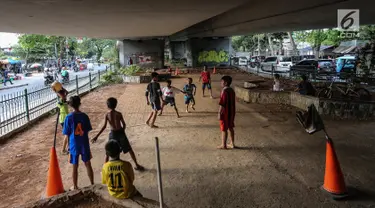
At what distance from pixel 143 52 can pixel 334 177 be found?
29.6m

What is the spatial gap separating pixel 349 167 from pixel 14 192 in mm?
6140

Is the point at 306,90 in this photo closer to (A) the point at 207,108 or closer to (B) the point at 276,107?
(B) the point at 276,107

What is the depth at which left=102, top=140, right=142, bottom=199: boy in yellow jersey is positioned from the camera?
360 centimetres

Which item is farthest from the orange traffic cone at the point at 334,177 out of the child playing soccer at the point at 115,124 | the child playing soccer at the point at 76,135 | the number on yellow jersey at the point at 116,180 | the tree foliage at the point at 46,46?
the tree foliage at the point at 46,46

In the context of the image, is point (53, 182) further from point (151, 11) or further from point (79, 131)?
point (151, 11)

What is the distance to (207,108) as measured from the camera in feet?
37.1

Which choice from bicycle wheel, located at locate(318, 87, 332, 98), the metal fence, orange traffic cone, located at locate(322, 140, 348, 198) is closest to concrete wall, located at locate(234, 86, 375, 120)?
bicycle wheel, located at locate(318, 87, 332, 98)

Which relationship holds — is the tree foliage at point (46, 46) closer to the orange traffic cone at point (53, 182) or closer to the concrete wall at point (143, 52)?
the concrete wall at point (143, 52)

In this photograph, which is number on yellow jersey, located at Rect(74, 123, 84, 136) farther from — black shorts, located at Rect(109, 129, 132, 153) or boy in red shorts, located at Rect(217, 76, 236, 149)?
boy in red shorts, located at Rect(217, 76, 236, 149)

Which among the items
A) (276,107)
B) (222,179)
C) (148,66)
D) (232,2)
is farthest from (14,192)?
(148,66)

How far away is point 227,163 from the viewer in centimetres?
583

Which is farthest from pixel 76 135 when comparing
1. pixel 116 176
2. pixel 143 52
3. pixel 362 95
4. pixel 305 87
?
pixel 143 52

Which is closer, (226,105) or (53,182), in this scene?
(53,182)

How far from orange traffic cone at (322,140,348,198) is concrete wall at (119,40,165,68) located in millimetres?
29038
